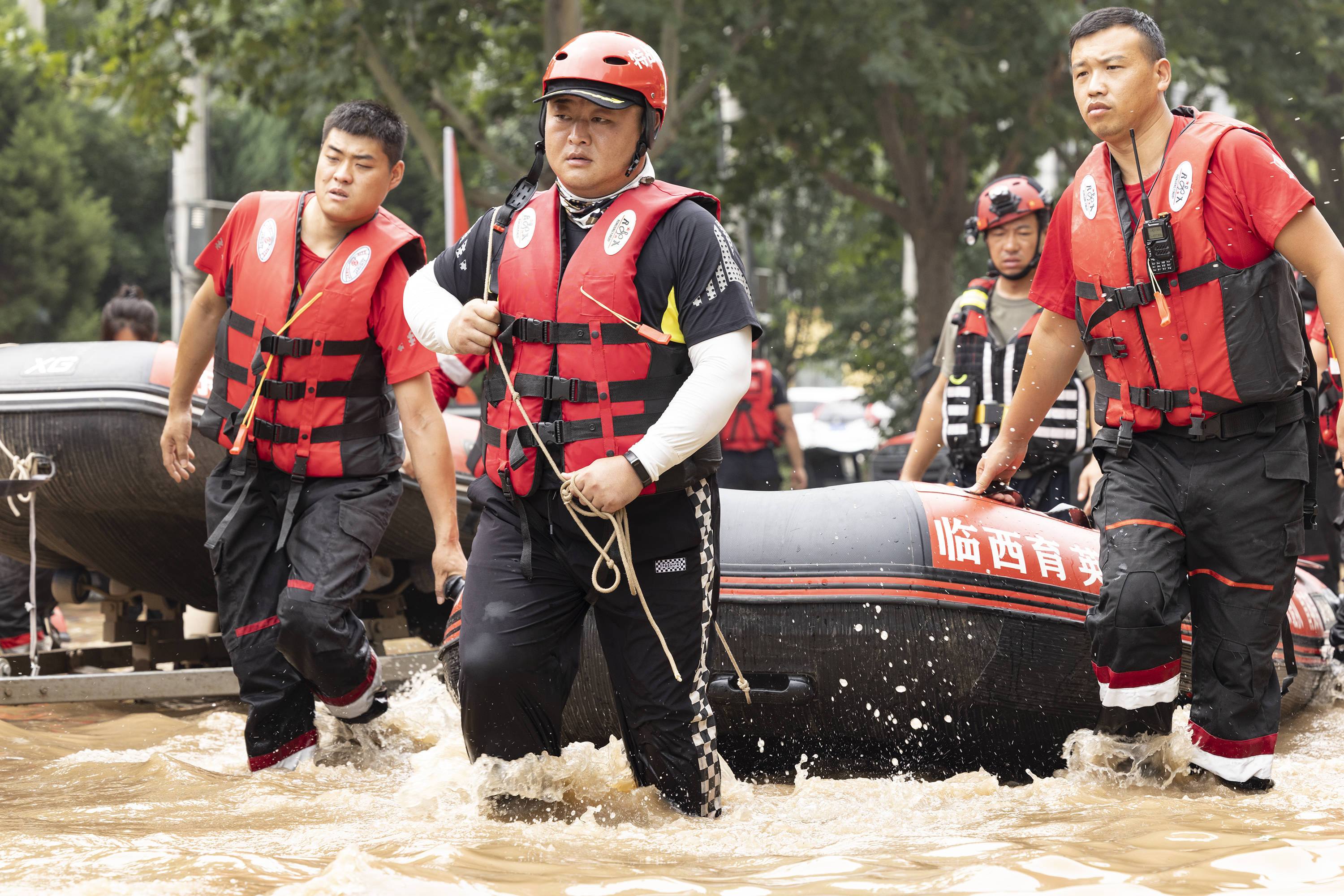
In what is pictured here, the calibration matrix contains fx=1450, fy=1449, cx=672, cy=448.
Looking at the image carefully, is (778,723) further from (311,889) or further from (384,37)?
(384,37)

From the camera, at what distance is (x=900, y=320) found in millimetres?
17641

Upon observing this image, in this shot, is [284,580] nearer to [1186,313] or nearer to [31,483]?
[31,483]

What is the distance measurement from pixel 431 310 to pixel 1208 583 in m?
2.13

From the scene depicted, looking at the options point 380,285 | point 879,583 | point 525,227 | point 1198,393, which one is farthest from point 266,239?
point 1198,393

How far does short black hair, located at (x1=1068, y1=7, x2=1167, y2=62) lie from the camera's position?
149 inches

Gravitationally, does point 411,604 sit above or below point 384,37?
below

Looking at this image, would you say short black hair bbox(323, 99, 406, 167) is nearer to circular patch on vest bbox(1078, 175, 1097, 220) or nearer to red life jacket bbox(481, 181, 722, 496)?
red life jacket bbox(481, 181, 722, 496)

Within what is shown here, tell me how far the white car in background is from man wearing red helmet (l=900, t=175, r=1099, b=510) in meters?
8.74

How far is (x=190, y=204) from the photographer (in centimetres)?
1020

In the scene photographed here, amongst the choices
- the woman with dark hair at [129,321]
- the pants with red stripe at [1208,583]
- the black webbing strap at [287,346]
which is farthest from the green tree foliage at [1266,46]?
the black webbing strap at [287,346]

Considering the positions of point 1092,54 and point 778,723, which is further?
point 778,723

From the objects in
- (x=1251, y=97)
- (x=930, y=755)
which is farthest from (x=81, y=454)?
(x=1251, y=97)

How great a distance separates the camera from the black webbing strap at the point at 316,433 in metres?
4.38

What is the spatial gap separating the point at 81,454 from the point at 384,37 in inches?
296
